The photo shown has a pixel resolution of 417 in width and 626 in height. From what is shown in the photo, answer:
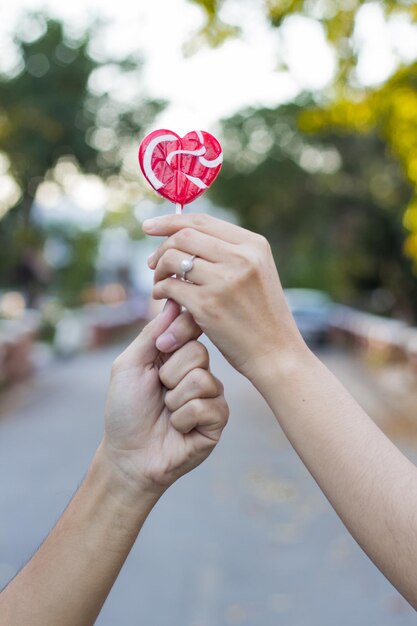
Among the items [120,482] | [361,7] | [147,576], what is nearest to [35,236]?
[361,7]

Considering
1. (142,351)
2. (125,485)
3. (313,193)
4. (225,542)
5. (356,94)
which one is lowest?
(125,485)

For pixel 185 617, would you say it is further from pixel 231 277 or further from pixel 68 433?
pixel 68 433

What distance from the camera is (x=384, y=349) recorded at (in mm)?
21219

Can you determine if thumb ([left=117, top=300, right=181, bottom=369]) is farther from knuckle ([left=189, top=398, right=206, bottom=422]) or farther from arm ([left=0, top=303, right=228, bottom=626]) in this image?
knuckle ([left=189, top=398, right=206, bottom=422])

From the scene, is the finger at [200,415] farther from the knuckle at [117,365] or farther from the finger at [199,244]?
the finger at [199,244]

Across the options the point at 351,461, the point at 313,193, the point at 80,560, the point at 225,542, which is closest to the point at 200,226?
the point at 351,461

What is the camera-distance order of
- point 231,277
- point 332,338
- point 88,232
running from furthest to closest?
point 88,232 < point 332,338 < point 231,277

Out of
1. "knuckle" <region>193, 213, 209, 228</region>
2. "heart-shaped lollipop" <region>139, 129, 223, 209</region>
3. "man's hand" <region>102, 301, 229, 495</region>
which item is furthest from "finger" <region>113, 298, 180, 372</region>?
"heart-shaped lollipop" <region>139, 129, 223, 209</region>

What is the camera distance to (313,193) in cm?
3959

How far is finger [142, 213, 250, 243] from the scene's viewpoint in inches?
59.3

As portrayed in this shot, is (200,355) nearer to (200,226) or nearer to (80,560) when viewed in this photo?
(200,226)

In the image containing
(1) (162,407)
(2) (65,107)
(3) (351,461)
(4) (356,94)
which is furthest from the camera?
(2) (65,107)

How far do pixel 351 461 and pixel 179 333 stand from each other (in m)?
0.40

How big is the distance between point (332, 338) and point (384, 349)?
9985 mm
